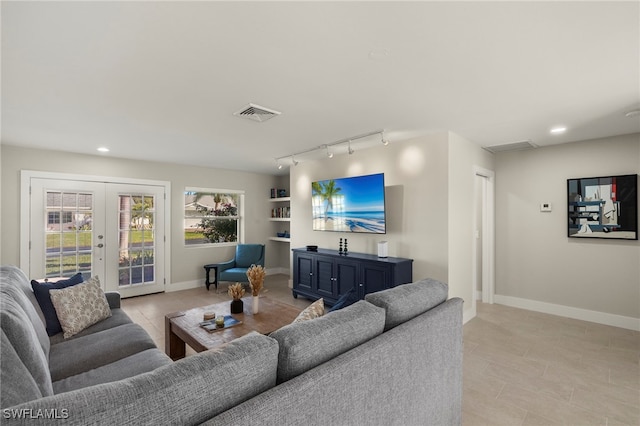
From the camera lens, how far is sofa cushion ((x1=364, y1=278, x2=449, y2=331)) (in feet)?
5.18

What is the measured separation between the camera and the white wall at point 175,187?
14.0ft

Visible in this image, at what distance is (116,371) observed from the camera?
1775 mm

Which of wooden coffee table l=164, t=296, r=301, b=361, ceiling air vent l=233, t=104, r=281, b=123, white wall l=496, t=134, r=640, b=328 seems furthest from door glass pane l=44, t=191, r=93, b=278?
white wall l=496, t=134, r=640, b=328

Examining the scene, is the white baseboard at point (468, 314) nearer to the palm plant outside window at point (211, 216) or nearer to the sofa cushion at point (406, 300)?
the sofa cushion at point (406, 300)

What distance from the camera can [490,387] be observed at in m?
2.47

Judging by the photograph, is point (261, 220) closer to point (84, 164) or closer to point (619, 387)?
point (84, 164)

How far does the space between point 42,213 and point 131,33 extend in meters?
4.29

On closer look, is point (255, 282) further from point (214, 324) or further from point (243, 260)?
point (243, 260)

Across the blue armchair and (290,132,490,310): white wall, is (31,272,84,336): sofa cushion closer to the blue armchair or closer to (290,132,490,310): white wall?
the blue armchair

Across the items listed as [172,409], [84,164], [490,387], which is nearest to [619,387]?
[490,387]

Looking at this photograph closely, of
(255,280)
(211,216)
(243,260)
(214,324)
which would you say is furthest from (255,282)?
(211,216)

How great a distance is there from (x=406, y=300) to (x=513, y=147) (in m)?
3.78

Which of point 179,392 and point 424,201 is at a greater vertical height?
point 424,201

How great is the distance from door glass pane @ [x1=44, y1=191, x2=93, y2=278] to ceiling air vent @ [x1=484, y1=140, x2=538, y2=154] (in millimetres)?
6279
